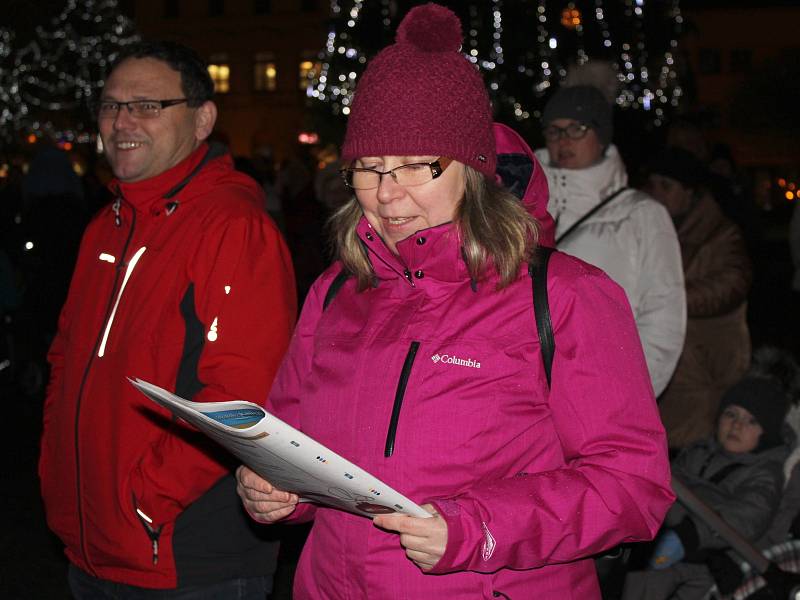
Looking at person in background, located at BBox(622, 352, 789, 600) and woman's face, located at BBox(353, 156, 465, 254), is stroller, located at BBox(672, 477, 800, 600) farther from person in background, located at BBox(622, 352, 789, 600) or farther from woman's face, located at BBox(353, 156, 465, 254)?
woman's face, located at BBox(353, 156, 465, 254)

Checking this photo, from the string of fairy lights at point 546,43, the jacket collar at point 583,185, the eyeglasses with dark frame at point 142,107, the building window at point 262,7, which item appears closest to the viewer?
the eyeglasses with dark frame at point 142,107

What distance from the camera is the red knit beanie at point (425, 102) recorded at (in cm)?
235

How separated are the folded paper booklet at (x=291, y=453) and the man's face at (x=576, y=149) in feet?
9.20

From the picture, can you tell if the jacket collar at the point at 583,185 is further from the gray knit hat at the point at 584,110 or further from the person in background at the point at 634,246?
the gray knit hat at the point at 584,110

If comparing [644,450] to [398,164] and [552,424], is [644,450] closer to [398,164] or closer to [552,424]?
[552,424]

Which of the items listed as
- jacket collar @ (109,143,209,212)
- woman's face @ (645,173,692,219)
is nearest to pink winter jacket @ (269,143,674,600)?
Answer: jacket collar @ (109,143,209,212)

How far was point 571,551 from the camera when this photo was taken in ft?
7.20

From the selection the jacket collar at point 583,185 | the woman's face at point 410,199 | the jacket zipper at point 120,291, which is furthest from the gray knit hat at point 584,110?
the woman's face at point 410,199

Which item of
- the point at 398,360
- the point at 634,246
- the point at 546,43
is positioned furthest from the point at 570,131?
the point at 546,43

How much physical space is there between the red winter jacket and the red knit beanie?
2.22 feet

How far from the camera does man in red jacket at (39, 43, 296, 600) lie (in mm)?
2898

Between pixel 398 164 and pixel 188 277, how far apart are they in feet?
2.91

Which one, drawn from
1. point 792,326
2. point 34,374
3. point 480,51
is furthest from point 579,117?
point 792,326

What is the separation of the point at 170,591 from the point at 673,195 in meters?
3.88
